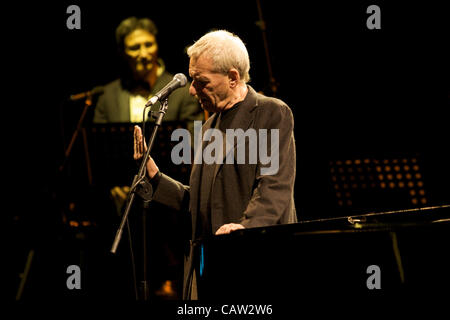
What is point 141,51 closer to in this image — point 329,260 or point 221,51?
point 221,51

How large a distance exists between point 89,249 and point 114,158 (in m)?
0.77

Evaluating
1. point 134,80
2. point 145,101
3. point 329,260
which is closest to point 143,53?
point 134,80

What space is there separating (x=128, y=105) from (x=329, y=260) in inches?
105

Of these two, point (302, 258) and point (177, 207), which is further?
point (177, 207)

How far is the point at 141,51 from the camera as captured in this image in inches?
177

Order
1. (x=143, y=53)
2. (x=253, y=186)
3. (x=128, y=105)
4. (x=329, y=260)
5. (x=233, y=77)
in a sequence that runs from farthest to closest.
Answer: (x=143, y=53), (x=128, y=105), (x=233, y=77), (x=253, y=186), (x=329, y=260)

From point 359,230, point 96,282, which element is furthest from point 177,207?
point 96,282

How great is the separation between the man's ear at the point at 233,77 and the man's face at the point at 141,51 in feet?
5.70

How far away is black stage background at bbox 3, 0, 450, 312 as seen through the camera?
14.3 feet

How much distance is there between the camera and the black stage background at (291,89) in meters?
4.36

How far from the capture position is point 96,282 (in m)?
4.37

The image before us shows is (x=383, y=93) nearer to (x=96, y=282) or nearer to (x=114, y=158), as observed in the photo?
(x=114, y=158)

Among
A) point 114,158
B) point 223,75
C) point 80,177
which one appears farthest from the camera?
point 80,177
